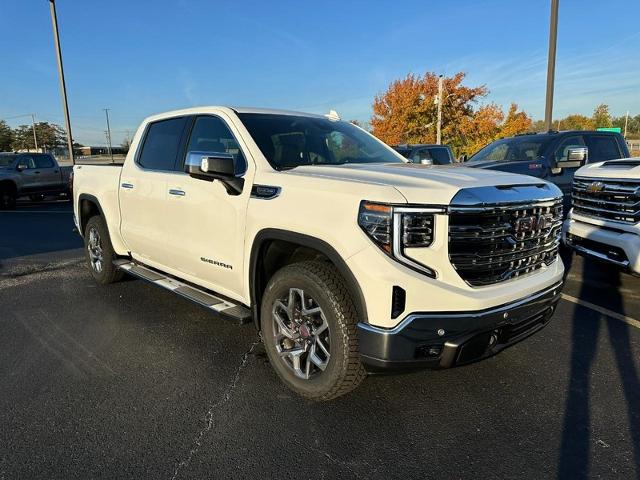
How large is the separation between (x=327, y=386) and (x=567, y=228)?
13.2 ft

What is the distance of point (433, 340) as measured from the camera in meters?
2.52

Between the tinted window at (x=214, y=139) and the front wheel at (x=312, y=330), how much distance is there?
1034mm

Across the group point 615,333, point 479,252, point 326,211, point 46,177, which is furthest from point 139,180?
point 46,177

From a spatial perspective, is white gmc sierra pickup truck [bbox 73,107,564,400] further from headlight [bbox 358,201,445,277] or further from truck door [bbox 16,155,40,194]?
truck door [bbox 16,155,40,194]

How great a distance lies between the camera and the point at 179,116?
4395 mm

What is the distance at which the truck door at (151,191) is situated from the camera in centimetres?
425

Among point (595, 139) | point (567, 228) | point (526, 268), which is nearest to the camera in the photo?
point (526, 268)

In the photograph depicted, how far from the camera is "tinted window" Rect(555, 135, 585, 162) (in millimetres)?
8031

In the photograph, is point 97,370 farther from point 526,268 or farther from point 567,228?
point 567,228

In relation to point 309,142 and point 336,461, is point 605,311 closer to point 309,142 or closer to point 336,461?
point 309,142

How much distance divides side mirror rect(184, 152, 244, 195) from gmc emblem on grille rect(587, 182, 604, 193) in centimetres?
392

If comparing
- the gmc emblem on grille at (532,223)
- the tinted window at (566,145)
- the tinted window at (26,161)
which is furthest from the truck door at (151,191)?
the tinted window at (26,161)

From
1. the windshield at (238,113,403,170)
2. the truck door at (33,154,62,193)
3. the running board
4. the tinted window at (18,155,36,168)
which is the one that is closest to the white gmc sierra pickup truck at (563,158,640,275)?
the windshield at (238,113,403,170)

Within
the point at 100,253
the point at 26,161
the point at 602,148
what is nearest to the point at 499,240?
the point at 100,253
